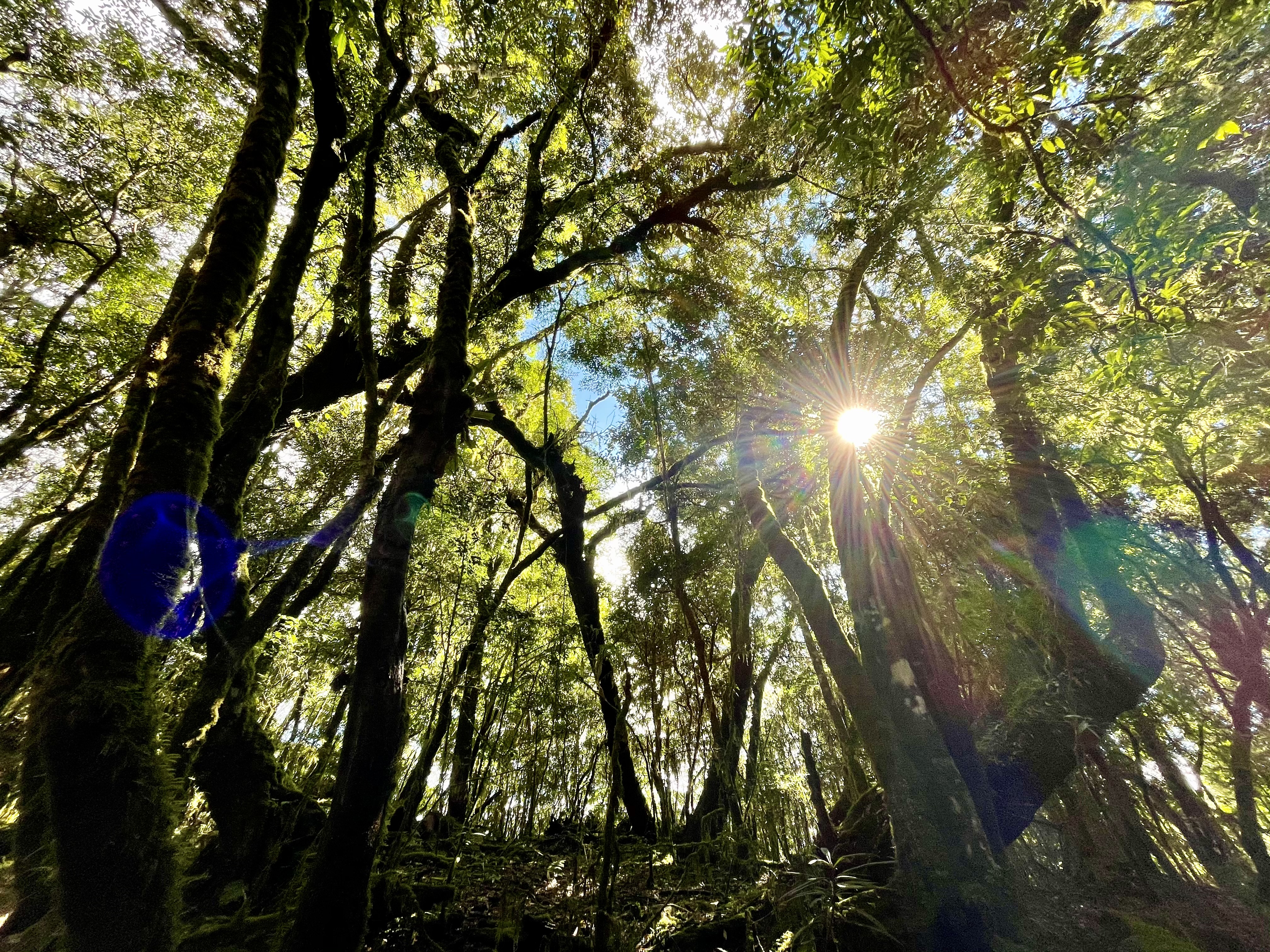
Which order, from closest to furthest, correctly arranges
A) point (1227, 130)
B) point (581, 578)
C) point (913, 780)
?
point (1227, 130) < point (913, 780) < point (581, 578)

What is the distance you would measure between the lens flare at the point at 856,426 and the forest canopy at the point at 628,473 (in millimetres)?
39

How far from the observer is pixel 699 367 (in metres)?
5.92

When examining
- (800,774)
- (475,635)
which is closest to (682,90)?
(475,635)

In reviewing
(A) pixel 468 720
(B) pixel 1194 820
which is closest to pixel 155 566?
(A) pixel 468 720

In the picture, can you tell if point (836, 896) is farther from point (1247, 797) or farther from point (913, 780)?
point (1247, 797)

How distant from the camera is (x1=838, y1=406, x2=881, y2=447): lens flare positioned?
13.9 ft

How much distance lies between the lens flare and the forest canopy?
4 cm

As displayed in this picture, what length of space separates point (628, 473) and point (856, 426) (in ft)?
11.9

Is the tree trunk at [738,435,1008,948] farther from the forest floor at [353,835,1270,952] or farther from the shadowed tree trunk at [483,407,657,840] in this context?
the shadowed tree trunk at [483,407,657,840]

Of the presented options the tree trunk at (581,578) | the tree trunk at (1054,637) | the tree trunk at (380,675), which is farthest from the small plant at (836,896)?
the tree trunk at (380,675)

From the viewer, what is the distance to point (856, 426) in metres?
4.37

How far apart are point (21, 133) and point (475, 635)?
21.7ft

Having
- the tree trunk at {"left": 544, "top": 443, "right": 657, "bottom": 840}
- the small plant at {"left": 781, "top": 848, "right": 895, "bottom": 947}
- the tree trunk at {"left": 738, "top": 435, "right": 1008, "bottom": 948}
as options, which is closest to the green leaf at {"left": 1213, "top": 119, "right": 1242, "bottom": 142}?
the tree trunk at {"left": 738, "top": 435, "right": 1008, "bottom": 948}

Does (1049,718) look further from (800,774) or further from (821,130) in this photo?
(800,774)
